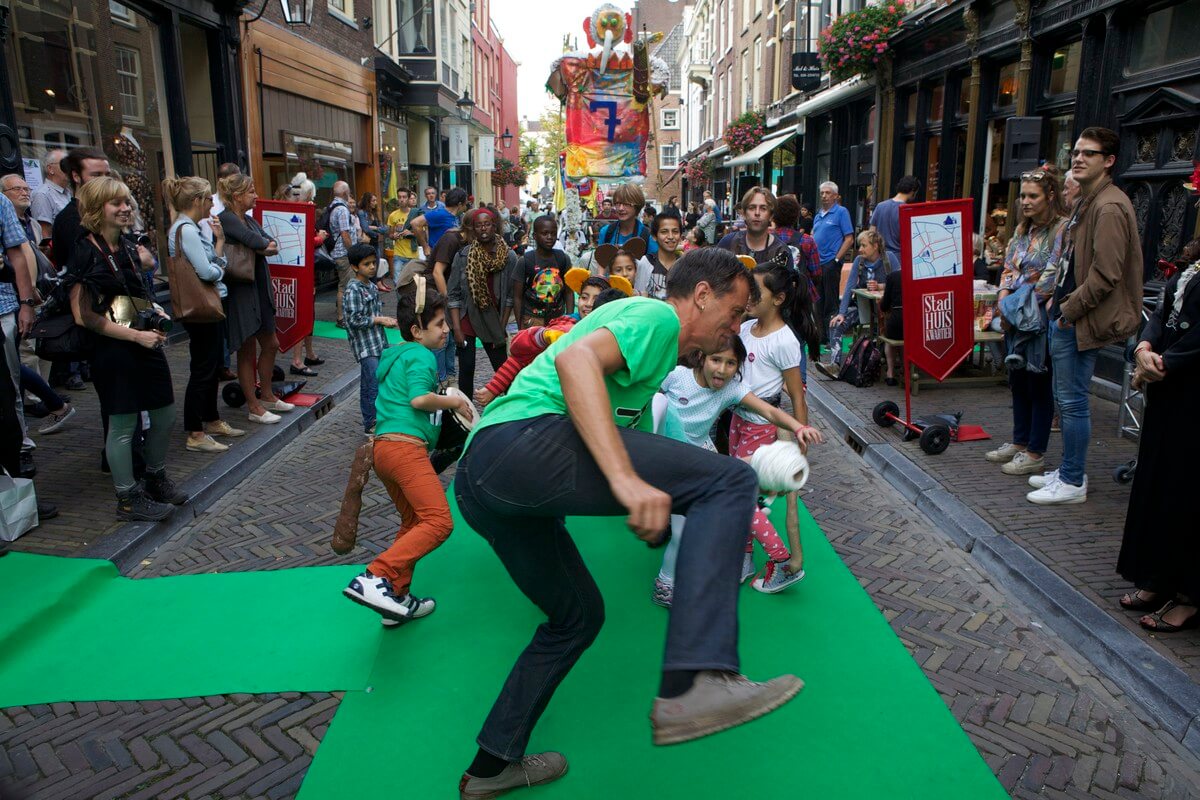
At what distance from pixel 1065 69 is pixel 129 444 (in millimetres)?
10230

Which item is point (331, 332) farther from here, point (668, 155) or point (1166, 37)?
point (668, 155)

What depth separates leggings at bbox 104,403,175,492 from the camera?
15.6 feet

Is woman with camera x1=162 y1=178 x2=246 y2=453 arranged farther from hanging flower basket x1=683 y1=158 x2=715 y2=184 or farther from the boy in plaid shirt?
hanging flower basket x1=683 y1=158 x2=715 y2=184

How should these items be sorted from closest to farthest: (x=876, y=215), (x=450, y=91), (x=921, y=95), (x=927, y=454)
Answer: (x=927, y=454), (x=876, y=215), (x=921, y=95), (x=450, y=91)

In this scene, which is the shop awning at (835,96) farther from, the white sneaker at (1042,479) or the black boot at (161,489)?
the black boot at (161,489)

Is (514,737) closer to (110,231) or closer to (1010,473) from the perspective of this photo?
(110,231)

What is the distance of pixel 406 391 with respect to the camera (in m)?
3.92

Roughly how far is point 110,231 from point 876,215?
8065mm

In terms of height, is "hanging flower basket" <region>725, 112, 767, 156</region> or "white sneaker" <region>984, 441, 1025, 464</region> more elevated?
"hanging flower basket" <region>725, 112, 767, 156</region>

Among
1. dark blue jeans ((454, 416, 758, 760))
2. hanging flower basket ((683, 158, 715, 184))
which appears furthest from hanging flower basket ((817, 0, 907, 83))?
hanging flower basket ((683, 158, 715, 184))

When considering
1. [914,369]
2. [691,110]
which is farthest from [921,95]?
[691,110]

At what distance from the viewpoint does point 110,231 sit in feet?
15.6

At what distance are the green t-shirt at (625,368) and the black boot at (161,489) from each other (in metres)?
3.64

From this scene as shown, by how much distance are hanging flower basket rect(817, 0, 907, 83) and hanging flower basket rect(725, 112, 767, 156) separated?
10654 millimetres
